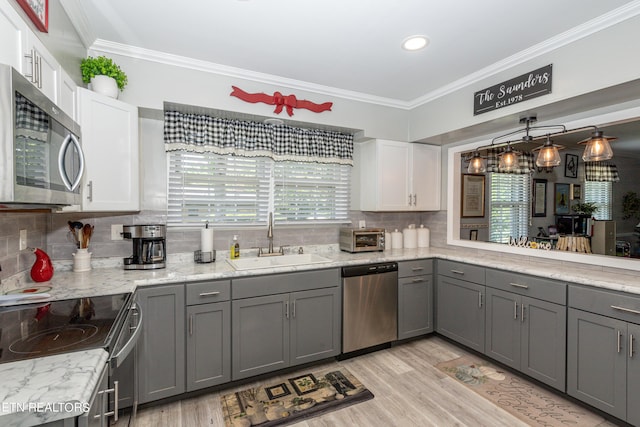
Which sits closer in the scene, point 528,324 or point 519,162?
point 528,324

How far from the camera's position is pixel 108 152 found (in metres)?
2.13

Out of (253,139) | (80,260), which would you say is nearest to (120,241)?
(80,260)

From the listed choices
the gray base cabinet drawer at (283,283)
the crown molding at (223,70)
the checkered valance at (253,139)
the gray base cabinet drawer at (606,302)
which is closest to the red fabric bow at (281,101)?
the crown molding at (223,70)

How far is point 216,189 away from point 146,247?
2.71 feet

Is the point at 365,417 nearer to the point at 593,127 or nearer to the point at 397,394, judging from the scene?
the point at 397,394

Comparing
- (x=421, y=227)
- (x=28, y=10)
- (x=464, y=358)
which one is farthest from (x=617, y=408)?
(x=28, y=10)

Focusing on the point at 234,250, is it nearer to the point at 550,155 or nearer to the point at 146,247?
the point at 146,247

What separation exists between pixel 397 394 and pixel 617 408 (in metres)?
1.35

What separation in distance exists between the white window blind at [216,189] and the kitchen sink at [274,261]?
0.39 m

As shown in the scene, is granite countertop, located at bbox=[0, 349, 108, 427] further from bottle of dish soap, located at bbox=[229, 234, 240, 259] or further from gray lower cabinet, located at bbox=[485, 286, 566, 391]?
gray lower cabinet, located at bbox=[485, 286, 566, 391]

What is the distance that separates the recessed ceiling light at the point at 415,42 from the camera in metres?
2.25

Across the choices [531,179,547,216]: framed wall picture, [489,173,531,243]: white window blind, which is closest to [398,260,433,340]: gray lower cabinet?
[489,173,531,243]: white window blind

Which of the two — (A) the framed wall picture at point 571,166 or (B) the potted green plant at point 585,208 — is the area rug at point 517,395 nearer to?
(B) the potted green plant at point 585,208

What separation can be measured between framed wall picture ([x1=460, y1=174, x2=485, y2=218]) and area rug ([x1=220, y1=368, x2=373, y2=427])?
7.49 ft
